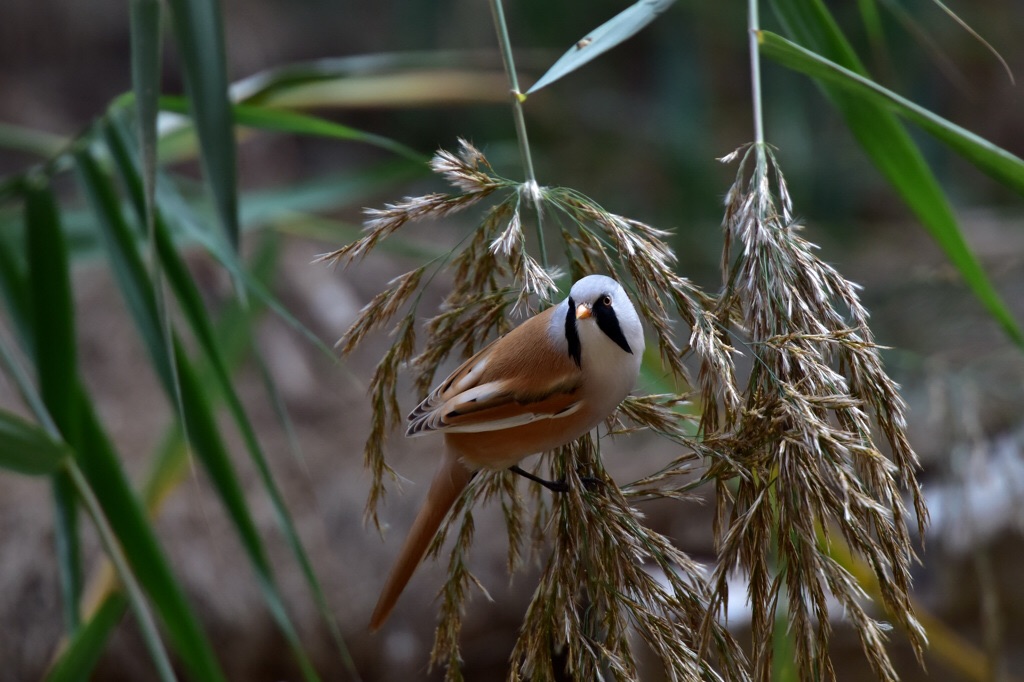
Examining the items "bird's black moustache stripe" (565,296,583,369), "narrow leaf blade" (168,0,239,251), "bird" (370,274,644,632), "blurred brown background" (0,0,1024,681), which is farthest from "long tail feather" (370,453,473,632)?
"blurred brown background" (0,0,1024,681)

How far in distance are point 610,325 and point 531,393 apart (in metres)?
0.09

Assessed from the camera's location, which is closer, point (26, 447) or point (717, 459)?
point (717, 459)

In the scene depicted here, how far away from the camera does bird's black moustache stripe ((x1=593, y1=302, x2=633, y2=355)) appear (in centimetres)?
70

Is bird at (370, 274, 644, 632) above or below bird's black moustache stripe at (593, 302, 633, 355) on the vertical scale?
below

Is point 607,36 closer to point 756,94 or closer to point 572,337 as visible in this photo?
point 756,94

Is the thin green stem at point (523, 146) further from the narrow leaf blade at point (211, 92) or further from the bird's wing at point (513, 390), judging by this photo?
the narrow leaf blade at point (211, 92)

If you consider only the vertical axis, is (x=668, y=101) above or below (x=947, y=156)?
above

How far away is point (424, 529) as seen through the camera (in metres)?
0.77

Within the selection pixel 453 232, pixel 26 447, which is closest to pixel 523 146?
pixel 26 447

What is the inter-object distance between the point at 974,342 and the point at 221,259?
2020 mm

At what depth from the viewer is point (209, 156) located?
0.82 m

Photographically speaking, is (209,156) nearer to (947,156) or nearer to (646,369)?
(646,369)

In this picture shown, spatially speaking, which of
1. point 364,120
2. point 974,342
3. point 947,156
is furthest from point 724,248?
point 364,120

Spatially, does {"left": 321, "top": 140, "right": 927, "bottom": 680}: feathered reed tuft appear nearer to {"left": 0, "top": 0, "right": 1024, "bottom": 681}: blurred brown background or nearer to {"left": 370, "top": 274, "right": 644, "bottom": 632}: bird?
{"left": 370, "top": 274, "right": 644, "bottom": 632}: bird
